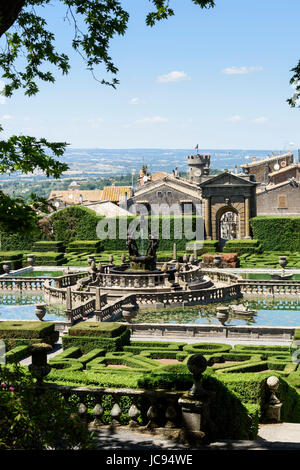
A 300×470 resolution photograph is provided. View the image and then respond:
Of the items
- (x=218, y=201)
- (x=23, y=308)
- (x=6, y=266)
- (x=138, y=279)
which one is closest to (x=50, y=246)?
(x=6, y=266)

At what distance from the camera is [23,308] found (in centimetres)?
3356

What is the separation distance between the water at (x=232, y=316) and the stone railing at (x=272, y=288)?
132cm

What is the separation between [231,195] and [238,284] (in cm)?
2325

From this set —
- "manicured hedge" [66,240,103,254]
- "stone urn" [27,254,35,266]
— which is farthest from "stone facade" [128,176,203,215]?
"stone urn" [27,254,35,266]

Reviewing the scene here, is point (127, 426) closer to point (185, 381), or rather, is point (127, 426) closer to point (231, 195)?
point (185, 381)

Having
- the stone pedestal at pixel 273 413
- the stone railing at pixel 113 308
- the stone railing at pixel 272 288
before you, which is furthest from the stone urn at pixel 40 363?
the stone railing at pixel 272 288

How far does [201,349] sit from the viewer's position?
21.0 m

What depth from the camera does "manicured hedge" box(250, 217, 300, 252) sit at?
53094mm

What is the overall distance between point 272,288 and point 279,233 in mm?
19680

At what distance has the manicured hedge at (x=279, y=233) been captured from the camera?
174 ft

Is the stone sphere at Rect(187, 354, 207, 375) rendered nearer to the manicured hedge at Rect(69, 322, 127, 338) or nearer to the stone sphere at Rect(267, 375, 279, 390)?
the stone sphere at Rect(267, 375, 279, 390)

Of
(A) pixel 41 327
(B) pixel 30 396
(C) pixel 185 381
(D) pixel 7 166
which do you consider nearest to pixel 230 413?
(C) pixel 185 381

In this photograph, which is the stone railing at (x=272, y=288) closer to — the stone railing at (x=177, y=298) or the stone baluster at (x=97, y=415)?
the stone railing at (x=177, y=298)

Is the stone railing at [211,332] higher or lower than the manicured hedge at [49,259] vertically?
lower
